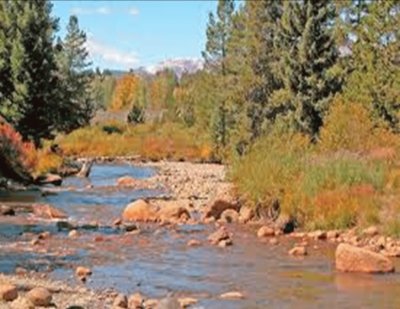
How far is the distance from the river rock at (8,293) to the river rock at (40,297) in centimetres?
25

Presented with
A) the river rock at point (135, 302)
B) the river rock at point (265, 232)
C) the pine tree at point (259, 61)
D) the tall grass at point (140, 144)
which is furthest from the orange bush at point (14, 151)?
the tall grass at point (140, 144)

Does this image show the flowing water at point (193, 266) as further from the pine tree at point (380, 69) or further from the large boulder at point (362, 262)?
the pine tree at point (380, 69)

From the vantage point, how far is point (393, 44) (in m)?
44.6

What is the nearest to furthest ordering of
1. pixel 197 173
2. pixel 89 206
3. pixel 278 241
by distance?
1. pixel 278 241
2. pixel 89 206
3. pixel 197 173

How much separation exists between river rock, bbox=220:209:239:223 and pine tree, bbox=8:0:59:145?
2324 cm

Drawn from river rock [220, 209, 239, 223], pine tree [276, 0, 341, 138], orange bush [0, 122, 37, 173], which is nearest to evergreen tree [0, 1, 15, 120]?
orange bush [0, 122, 37, 173]

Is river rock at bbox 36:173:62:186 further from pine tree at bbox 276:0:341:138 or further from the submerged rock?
pine tree at bbox 276:0:341:138

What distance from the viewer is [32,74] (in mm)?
48625

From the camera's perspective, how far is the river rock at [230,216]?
2770 centimetres

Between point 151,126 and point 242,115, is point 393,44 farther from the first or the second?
point 151,126

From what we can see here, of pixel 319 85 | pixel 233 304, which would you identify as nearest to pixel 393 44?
pixel 319 85

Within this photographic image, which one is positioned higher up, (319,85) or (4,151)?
(319,85)

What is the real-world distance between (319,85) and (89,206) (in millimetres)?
19346

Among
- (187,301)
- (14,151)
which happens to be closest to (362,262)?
(187,301)
